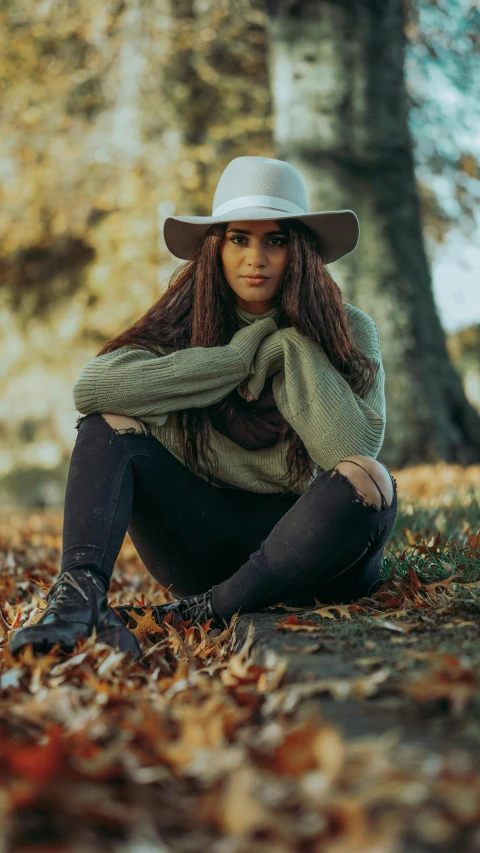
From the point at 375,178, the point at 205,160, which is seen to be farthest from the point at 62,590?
the point at 205,160

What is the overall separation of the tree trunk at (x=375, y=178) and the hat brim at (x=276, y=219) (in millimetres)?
3588

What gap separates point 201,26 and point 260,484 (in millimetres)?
7860

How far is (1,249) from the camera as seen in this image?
12.6m

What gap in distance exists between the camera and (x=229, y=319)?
314 centimetres

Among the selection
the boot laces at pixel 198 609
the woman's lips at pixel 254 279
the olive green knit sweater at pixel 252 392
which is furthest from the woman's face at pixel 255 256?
the boot laces at pixel 198 609

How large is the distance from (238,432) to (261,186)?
80 centimetres

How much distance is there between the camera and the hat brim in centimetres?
294

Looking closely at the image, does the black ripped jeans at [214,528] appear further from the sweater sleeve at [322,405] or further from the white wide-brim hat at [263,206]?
the white wide-brim hat at [263,206]

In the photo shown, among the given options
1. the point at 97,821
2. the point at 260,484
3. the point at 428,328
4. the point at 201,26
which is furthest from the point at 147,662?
the point at 201,26

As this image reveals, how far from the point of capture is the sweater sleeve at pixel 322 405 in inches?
108

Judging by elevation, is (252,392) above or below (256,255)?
below

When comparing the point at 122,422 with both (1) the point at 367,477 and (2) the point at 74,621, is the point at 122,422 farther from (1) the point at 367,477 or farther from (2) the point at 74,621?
(1) the point at 367,477

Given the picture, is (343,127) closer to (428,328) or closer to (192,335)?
(428,328)

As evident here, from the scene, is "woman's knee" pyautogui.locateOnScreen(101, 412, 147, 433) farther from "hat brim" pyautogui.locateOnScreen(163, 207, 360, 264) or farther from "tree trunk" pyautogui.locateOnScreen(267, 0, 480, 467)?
"tree trunk" pyautogui.locateOnScreen(267, 0, 480, 467)
